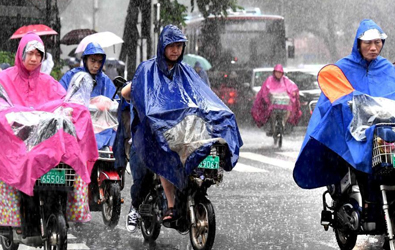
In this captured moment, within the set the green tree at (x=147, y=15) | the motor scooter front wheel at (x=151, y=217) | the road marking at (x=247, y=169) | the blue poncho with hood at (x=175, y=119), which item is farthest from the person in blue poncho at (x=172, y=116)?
the green tree at (x=147, y=15)

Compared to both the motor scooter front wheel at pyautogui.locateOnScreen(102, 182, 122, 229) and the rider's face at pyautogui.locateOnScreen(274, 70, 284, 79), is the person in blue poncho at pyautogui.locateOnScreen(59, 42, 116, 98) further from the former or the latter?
the rider's face at pyautogui.locateOnScreen(274, 70, 284, 79)

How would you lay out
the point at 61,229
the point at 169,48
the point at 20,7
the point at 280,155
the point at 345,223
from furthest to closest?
the point at 20,7 < the point at 280,155 < the point at 169,48 < the point at 345,223 < the point at 61,229

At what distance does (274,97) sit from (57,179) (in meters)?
14.1

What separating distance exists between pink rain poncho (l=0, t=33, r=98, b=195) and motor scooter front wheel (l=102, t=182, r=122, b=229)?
2098 mm

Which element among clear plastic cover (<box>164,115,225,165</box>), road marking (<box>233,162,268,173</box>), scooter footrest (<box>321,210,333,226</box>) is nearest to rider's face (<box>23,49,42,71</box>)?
clear plastic cover (<box>164,115,225,165</box>)

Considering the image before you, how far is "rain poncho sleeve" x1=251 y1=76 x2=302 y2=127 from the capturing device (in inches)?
845

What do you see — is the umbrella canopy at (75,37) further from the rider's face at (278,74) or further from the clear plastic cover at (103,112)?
the clear plastic cover at (103,112)

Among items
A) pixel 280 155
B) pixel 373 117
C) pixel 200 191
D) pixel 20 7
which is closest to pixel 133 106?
pixel 200 191

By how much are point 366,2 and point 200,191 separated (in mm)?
45557

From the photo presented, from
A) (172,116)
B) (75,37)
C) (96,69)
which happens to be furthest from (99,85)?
(75,37)

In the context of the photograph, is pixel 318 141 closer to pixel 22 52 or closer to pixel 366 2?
pixel 22 52

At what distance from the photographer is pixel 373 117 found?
7.80 m

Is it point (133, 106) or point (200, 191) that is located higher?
point (133, 106)

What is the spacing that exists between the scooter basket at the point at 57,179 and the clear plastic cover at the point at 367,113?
88.7 inches
